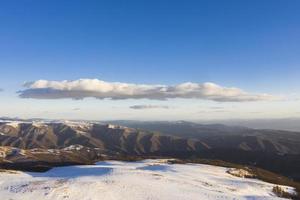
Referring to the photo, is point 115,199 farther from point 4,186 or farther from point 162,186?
point 4,186

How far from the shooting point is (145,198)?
151 ft

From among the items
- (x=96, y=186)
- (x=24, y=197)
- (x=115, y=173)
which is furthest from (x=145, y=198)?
(x=115, y=173)

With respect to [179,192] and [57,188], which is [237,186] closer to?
[179,192]

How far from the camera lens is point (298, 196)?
205 feet

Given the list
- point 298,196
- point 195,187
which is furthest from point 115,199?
point 298,196

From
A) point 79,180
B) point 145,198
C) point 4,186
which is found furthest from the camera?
point 79,180

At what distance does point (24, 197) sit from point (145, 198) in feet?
46.7

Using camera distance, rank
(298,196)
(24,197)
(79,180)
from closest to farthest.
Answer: (24,197) < (79,180) < (298,196)

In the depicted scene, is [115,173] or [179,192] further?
[115,173]

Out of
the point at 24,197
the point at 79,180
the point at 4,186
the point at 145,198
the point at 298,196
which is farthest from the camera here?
the point at 298,196

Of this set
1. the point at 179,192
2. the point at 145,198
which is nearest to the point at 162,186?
the point at 179,192

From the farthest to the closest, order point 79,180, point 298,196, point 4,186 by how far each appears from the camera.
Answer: point 298,196 < point 79,180 < point 4,186

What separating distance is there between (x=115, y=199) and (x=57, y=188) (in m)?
8.17

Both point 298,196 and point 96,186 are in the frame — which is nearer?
point 96,186
